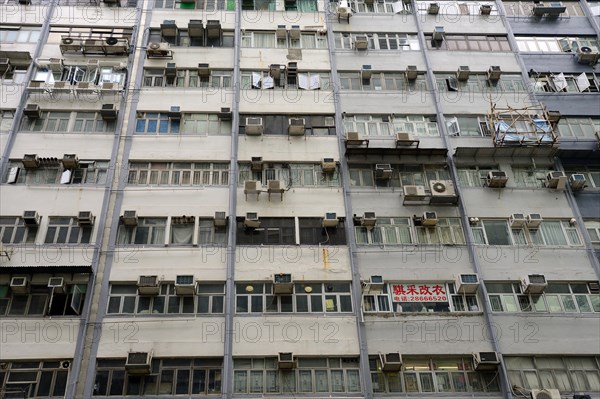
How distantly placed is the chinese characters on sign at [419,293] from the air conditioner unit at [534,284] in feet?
8.82

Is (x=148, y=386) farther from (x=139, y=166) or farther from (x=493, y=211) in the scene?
(x=493, y=211)

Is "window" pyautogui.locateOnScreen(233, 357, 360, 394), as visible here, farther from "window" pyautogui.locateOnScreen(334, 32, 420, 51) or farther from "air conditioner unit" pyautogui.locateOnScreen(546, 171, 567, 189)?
"window" pyautogui.locateOnScreen(334, 32, 420, 51)

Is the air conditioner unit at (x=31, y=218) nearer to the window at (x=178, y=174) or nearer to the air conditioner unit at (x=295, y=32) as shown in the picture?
the window at (x=178, y=174)

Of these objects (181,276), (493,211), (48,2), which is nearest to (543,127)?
(493,211)

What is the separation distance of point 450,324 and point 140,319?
10113 millimetres

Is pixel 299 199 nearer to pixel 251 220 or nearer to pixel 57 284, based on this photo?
pixel 251 220

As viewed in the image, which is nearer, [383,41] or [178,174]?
[178,174]

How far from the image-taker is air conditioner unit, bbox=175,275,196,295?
18.0 m

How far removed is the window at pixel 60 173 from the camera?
20375 mm

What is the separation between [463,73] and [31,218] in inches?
719

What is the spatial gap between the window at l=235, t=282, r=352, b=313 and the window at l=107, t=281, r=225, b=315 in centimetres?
82

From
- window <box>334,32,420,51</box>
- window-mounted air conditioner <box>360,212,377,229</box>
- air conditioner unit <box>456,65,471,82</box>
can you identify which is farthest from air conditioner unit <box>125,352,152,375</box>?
air conditioner unit <box>456,65,471,82</box>

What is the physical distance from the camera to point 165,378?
16.9 metres

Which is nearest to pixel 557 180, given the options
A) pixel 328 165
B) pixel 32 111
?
pixel 328 165
